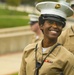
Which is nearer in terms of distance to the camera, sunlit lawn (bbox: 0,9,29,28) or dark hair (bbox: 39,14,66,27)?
dark hair (bbox: 39,14,66,27)

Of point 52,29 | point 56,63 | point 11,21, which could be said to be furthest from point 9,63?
point 11,21

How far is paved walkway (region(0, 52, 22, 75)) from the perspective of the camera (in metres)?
10.9

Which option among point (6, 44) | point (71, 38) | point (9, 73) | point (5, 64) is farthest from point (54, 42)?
point (6, 44)

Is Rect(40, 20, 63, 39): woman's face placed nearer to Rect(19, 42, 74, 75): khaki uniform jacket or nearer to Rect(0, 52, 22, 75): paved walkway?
Rect(19, 42, 74, 75): khaki uniform jacket

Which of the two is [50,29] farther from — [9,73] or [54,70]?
[9,73]

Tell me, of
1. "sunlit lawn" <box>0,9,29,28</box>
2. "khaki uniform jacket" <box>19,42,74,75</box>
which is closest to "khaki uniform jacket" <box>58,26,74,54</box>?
"khaki uniform jacket" <box>19,42,74,75</box>

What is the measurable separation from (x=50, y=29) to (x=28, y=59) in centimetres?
37

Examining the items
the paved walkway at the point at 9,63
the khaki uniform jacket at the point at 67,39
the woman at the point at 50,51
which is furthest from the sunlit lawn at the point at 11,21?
the woman at the point at 50,51

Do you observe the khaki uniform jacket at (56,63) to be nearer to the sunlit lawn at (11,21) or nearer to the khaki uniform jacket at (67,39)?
the khaki uniform jacket at (67,39)

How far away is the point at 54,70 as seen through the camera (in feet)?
11.5

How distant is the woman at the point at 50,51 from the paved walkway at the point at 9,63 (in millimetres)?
6924

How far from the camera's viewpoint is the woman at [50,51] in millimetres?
3502

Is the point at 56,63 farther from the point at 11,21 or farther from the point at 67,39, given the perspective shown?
the point at 11,21

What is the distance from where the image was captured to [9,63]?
39.7 ft
